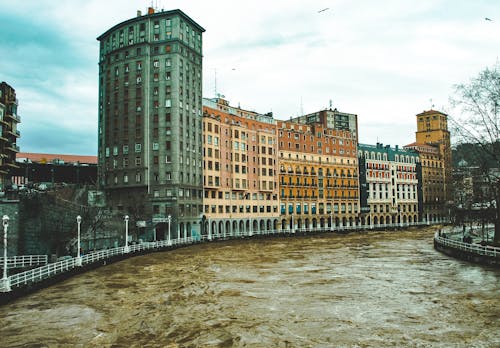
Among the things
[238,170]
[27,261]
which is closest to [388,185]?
[238,170]

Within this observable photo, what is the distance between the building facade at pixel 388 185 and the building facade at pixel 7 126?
99.1 m

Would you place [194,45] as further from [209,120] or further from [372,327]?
[372,327]

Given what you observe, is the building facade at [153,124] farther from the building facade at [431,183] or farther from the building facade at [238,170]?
the building facade at [431,183]

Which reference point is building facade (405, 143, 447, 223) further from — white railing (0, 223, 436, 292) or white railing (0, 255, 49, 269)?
white railing (0, 255, 49, 269)

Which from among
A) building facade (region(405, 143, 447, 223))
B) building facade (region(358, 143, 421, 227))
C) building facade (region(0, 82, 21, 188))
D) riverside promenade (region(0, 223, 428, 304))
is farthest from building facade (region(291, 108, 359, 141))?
building facade (region(0, 82, 21, 188))

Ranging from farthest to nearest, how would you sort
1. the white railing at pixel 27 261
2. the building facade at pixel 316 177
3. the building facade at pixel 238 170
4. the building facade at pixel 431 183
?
the building facade at pixel 431 183, the building facade at pixel 316 177, the building facade at pixel 238 170, the white railing at pixel 27 261

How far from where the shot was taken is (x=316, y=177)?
131375 mm

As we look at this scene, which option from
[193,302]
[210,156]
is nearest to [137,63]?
[210,156]

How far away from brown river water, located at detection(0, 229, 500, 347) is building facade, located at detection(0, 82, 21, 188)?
4005 cm

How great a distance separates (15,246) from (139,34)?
58.1 m

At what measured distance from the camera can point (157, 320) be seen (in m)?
27.2

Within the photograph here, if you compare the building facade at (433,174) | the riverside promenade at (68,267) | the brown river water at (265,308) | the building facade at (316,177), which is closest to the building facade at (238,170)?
the building facade at (316,177)

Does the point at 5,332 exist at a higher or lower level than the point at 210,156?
lower

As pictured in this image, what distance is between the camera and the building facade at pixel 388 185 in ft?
484
